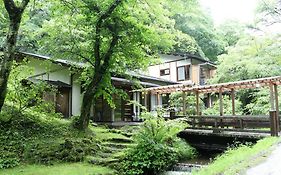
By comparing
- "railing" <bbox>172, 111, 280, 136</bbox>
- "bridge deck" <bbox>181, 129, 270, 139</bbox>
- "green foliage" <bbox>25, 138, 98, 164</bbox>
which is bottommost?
"green foliage" <bbox>25, 138, 98, 164</bbox>

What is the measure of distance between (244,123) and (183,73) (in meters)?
17.7

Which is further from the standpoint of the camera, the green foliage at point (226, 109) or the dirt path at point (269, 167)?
the green foliage at point (226, 109)

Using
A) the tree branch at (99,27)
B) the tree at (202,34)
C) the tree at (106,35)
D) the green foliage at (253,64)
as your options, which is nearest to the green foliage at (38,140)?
the tree at (106,35)

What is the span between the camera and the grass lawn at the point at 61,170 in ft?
31.9

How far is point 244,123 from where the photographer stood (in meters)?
14.4

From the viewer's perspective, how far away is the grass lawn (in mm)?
9727

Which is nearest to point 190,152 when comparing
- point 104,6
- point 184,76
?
point 104,6

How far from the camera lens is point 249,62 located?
22.9 metres

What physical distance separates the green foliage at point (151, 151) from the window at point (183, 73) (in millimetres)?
18891

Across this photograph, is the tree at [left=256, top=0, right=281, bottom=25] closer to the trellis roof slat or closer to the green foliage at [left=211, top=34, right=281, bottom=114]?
the green foliage at [left=211, top=34, right=281, bottom=114]

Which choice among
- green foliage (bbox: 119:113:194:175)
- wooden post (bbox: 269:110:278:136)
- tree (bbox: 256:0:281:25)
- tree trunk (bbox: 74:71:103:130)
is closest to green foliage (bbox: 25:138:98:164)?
tree trunk (bbox: 74:71:103:130)

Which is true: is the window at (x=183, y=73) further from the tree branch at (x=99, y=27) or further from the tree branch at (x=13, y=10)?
the tree branch at (x=13, y=10)

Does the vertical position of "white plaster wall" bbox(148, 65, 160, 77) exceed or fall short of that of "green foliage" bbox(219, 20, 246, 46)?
it falls short

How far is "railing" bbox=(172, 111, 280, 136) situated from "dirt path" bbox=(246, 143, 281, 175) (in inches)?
167
